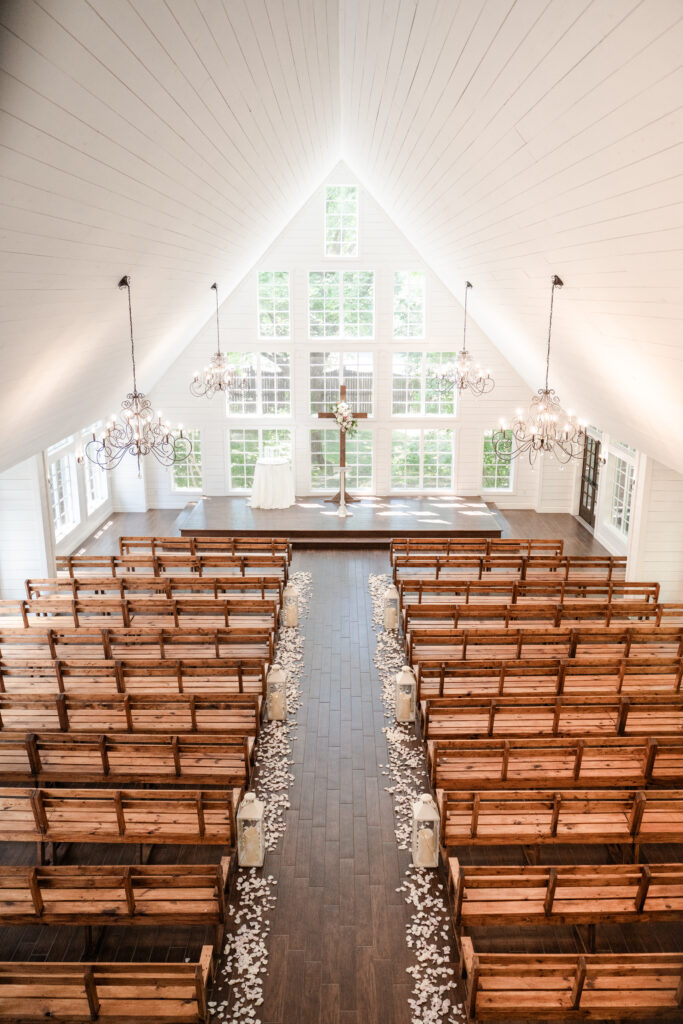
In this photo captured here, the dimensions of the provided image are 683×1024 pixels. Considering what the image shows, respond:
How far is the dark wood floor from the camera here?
4.93 meters

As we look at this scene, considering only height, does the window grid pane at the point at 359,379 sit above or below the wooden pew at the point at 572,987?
above

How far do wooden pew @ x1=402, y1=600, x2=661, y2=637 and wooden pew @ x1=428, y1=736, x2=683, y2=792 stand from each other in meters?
2.73

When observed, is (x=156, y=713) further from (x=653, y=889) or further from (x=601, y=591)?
(x=601, y=591)

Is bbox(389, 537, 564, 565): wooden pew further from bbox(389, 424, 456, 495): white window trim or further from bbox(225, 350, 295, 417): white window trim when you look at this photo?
bbox(225, 350, 295, 417): white window trim

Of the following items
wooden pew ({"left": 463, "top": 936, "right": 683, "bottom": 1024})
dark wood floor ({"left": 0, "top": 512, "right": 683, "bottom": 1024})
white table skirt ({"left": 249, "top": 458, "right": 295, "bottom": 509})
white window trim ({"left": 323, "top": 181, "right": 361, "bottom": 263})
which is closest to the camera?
wooden pew ({"left": 463, "top": 936, "right": 683, "bottom": 1024})

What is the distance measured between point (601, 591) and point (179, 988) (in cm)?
780

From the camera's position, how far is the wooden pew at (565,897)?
4855mm

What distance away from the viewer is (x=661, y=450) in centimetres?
993

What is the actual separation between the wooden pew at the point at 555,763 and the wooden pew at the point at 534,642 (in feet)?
6.17

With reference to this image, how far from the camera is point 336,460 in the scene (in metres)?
17.8

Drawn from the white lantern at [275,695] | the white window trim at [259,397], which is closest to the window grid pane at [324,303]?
the white window trim at [259,397]

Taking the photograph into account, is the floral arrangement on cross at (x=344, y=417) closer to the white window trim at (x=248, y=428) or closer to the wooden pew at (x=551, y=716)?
the white window trim at (x=248, y=428)

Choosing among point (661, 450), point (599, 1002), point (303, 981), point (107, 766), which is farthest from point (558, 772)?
point (661, 450)

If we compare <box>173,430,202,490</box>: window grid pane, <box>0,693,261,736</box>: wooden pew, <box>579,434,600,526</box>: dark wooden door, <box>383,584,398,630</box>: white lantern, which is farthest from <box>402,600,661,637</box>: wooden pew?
<box>173,430,202,490</box>: window grid pane
